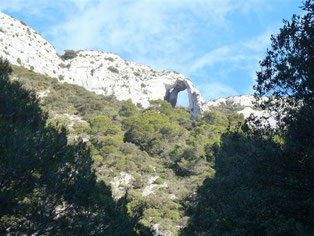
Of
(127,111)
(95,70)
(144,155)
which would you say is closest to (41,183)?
(144,155)

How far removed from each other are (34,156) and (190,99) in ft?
224

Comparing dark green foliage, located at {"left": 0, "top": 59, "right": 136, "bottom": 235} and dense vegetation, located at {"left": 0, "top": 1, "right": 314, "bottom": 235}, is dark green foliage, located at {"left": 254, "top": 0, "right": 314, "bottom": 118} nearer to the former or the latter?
dense vegetation, located at {"left": 0, "top": 1, "right": 314, "bottom": 235}

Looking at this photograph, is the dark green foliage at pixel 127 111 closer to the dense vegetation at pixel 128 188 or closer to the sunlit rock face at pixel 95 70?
the sunlit rock face at pixel 95 70

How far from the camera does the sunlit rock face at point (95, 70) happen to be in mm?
56469

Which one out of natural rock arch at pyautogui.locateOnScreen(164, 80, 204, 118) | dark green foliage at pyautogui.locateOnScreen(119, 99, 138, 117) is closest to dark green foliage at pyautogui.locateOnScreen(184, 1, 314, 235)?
dark green foliage at pyautogui.locateOnScreen(119, 99, 138, 117)

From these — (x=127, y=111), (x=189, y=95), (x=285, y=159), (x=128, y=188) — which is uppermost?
(x=189, y=95)

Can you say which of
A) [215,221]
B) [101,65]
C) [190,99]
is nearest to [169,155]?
[215,221]

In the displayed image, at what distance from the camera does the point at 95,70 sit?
70688 millimetres

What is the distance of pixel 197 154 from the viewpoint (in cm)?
2967

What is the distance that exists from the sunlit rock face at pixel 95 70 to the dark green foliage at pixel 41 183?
48.8 metres

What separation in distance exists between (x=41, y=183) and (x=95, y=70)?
217ft

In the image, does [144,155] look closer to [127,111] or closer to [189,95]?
[127,111]

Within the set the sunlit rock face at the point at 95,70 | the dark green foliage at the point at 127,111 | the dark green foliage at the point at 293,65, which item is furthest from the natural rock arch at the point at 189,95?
the dark green foliage at the point at 293,65

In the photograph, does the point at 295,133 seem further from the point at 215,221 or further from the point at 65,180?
the point at 65,180
